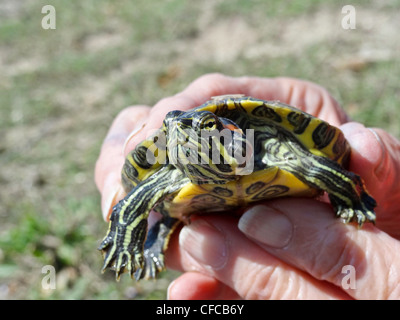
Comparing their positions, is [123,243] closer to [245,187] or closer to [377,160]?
[245,187]

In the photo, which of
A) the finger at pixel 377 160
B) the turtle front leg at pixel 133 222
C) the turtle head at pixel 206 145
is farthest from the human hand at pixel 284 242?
the turtle head at pixel 206 145

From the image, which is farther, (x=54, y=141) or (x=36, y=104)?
(x=36, y=104)

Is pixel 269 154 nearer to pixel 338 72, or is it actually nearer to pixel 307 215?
pixel 307 215

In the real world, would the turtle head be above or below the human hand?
above

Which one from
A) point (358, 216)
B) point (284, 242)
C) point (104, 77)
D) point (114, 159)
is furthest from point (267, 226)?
point (104, 77)

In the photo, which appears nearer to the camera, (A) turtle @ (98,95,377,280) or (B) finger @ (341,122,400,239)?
(A) turtle @ (98,95,377,280)

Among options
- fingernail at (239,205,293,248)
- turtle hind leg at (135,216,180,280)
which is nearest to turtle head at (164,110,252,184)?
fingernail at (239,205,293,248)

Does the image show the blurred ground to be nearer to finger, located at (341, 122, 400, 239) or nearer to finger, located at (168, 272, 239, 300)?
finger, located at (168, 272, 239, 300)
